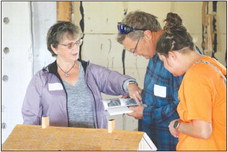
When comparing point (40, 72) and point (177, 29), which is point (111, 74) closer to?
point (40, 72)

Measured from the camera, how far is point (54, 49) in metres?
2.49

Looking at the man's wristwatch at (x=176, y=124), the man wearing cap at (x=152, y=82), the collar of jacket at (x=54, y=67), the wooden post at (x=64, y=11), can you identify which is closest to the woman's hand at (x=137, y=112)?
the man wearing cap at (x=152, y=82)

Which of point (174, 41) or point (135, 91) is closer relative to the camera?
point (174, 41)

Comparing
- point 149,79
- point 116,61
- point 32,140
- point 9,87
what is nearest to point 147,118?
point 149,79

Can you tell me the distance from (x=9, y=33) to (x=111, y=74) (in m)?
0.88

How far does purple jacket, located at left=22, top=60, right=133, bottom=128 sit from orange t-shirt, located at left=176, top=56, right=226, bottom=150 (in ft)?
2.93

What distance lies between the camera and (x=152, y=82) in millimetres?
2420

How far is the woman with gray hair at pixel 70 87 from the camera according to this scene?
2467 mm

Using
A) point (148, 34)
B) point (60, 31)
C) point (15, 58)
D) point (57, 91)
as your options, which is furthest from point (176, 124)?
point (15, 58)

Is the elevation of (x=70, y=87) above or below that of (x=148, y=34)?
below

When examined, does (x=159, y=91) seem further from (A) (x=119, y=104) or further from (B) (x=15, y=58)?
(B) (x=15, y=58)

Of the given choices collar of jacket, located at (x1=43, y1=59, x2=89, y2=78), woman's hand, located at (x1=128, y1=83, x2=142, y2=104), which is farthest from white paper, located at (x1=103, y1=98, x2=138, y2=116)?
collar of jacket, located at (x1=43, y1=59, x2=89, y2=78)

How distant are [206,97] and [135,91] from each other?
92 cm

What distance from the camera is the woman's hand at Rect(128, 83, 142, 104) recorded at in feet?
8.05
